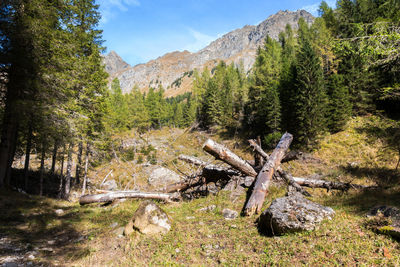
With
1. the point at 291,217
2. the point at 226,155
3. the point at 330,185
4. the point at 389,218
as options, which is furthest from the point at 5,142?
the point at 330,185

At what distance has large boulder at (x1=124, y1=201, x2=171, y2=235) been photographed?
506cm

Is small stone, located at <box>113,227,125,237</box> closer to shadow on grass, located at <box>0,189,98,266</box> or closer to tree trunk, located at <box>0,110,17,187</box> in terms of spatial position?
shadow on grass, located at <box>0,189,98,266</box>

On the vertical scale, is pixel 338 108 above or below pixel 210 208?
above

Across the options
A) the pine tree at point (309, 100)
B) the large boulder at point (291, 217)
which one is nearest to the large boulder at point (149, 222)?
the large boulder at point (291, 217)

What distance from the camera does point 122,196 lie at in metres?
8.48

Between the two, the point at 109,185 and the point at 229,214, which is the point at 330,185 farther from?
the point at 109,185

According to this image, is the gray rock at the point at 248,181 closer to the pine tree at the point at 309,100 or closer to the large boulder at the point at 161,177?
the large boulder at the point at 161,177

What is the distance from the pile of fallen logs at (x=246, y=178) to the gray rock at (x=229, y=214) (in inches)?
13.1

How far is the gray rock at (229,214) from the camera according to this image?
6.19 m

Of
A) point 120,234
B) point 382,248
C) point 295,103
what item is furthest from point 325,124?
point 120,234

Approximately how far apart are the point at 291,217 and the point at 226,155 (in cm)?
374

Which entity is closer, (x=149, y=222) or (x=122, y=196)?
(x=149, y=222)

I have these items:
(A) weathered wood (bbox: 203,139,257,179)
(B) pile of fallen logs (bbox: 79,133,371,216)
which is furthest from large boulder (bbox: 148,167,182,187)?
(A) weathered wood (bbox: 203,139,257,179)

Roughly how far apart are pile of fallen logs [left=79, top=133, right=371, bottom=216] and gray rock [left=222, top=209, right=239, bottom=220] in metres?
0.33
